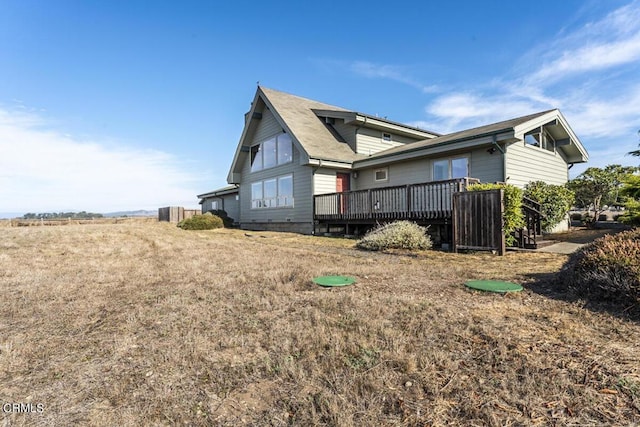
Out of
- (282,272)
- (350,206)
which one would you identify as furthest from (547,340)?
(350,206)

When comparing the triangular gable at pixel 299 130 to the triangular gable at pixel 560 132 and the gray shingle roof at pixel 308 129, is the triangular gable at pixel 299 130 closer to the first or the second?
the gray shingle roof at pixel 308 129

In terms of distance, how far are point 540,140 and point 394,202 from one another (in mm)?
7591

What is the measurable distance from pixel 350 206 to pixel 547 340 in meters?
10.9

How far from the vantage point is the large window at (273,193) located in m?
17.4

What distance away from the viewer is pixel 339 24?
17172mm

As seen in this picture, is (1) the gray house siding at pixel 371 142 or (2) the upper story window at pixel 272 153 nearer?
(1) the gray house siding at pixel 371 142

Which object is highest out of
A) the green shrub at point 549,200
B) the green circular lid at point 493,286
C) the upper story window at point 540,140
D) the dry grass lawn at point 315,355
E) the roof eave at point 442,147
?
the upper story window at point 540,140

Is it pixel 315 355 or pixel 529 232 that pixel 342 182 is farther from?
pixel 315 355

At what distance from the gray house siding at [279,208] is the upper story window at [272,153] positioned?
276 millimetres

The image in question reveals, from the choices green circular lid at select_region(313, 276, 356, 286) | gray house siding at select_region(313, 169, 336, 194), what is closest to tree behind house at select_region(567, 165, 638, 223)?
gray house siding at select_region(313, 169, 336, 194)

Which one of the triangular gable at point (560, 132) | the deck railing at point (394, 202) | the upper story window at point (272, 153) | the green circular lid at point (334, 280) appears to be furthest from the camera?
the upper story window at point (272, 153)

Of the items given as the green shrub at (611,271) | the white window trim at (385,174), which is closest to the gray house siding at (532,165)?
the white window trim at (385,174)

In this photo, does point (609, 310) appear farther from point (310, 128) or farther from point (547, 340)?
point (310, 128)

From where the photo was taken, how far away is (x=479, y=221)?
8.28 m
